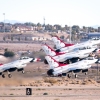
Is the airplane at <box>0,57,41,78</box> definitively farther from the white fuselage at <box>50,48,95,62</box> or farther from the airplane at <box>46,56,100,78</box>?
the white fuselage at <box>50,48,95,62</box>

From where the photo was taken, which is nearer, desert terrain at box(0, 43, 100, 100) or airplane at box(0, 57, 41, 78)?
desert terrain at box(0, 43, 100, 100)

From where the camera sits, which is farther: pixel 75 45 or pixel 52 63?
pixel 75 45

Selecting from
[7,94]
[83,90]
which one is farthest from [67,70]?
[7,94]

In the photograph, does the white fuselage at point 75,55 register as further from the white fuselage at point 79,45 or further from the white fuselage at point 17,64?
the white fuselage at point 17,64

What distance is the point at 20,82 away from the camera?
9744 centimetres

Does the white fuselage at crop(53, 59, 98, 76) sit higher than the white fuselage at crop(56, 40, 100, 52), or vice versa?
the white fuselage at crop(56, 40, 100, 52)

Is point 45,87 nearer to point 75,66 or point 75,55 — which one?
point 75,66

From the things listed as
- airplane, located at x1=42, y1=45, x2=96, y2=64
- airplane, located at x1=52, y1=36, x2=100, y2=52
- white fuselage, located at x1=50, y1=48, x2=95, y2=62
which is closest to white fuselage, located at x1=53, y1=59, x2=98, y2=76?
white fuselage, located at x1=50, y1=48, x2=95, y2=62

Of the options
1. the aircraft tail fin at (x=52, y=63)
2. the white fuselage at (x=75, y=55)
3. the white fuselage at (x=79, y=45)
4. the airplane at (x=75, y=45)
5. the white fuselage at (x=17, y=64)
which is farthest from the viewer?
the airplane at (x=75, y=45)

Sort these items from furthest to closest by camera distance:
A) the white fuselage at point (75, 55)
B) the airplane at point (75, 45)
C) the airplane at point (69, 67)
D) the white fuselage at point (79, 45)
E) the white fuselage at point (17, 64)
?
the airplane at point (75, 45) < the white fuselage at point (79, 45) < the white fuselage at point (75, 55) < the white fuselage at point (17, 64) < the airplane at point (69, 67)

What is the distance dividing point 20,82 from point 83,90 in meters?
12.5

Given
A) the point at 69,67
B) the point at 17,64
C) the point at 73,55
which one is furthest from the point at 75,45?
the point at 17,64

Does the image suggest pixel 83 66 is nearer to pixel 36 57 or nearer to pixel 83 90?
pixel 36 57

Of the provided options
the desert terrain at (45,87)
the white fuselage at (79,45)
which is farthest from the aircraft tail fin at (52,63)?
the white fuselage at (79,45)
